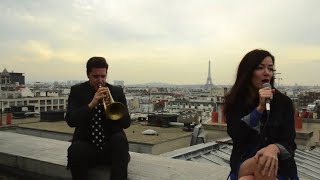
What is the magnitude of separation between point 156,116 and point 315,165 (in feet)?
48.5

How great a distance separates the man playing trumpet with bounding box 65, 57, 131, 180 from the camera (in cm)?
386

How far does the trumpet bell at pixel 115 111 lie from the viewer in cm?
395

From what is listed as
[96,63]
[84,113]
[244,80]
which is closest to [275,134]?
[244,80]

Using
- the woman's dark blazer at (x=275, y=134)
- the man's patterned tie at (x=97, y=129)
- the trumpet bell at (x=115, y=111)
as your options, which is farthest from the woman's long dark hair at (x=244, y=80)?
the man's patterned tie at (x=97, y=129)

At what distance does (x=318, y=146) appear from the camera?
12914 mm

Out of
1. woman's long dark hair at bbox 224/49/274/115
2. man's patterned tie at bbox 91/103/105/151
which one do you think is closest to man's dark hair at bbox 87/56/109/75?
man's patterned tie at bbox 91/103/105/151

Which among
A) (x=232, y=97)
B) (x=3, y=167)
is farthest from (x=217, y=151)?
(x=232, y=97)

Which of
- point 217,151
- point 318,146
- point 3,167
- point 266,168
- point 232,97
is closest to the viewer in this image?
point 266,168

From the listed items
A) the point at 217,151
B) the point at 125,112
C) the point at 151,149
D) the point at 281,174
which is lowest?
the point at 151,149

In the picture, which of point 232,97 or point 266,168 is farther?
point 232,97

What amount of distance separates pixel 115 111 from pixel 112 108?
0.05 m

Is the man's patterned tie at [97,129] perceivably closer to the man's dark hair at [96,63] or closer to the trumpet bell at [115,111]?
the trumpet bell at [115,111]

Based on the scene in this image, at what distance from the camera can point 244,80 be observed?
3.11 metres

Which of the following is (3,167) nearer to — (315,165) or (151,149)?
(315,165)
